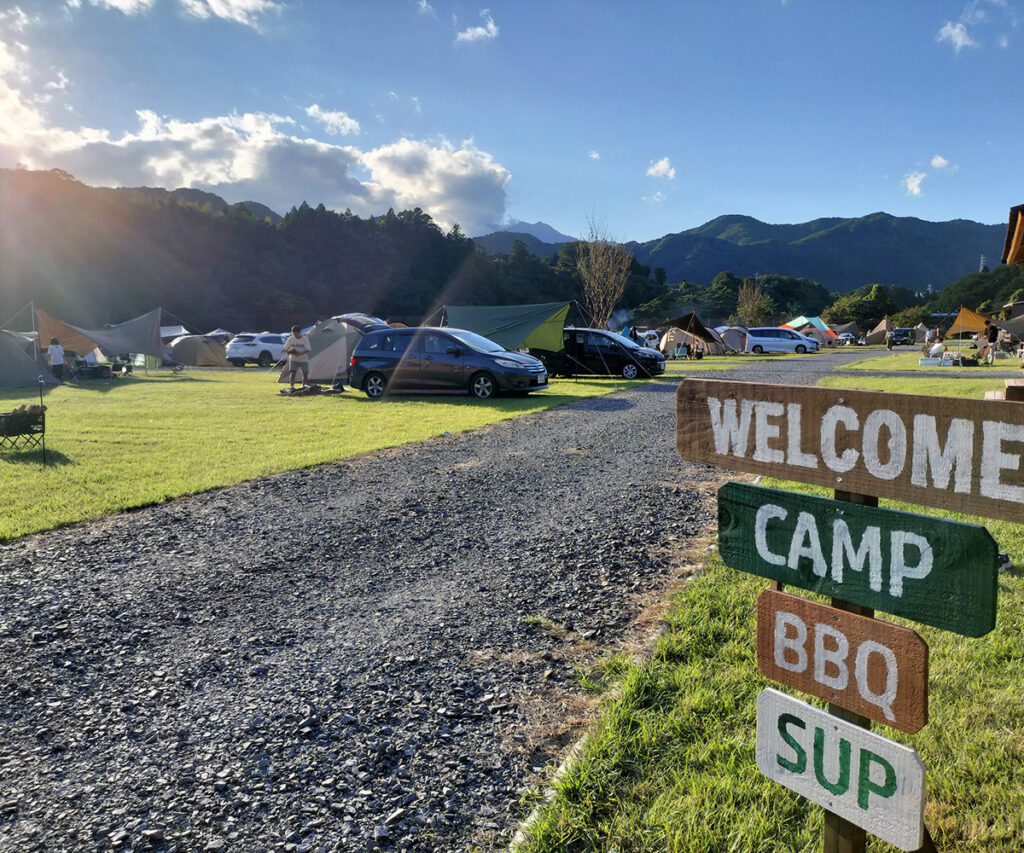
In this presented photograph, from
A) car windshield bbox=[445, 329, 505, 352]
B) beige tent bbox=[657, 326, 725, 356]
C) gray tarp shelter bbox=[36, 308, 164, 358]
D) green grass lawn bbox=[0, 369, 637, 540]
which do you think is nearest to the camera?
green grass lawn bbox=[0, 369, 637, 540]

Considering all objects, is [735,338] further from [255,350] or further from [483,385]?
[483,385]

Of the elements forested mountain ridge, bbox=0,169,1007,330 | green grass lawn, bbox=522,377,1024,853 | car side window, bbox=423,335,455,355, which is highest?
forested mountain ridge, bbox=0,169,1007,330

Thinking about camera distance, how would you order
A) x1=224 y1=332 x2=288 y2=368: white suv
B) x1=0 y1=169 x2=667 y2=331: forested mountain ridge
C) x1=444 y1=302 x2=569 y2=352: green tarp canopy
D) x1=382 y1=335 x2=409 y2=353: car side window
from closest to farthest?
x1=382 y1=335 x2=409 y2=353: car side window < x1=444 y1=302 x2=569 y2=352: green tarp canopy < x1=224 y1=332 x2=288 y2=368: white suv < x1=0 y1=169 x2=667 y2=331: forested mountain ridge

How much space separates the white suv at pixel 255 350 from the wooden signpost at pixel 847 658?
105 ft

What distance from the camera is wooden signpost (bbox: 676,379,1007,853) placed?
53.4 inches

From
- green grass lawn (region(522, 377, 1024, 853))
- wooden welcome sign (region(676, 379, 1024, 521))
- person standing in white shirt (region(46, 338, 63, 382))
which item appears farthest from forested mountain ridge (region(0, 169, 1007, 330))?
wooden welcome sign (region(676, 379, 1024, 521))

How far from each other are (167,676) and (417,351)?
479 inches

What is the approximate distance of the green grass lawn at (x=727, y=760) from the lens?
203 centimetres

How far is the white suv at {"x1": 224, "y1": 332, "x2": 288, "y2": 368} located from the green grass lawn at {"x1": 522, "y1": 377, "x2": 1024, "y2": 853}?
3118 centimetres

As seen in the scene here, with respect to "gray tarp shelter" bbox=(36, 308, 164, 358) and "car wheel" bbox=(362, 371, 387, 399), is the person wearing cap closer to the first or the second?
"car wheel" bbox=(362, 371, 387, 399)

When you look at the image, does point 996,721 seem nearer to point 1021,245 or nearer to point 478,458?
point 1021,245

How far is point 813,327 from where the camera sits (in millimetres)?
61625

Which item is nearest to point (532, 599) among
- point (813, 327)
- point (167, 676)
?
point (167, 676)

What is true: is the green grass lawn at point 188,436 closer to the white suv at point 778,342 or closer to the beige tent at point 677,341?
the beige tent at point 677,341
